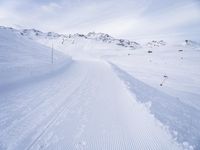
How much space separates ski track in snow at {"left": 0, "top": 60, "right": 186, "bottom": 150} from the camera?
4.52 m

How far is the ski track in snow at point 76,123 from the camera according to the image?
4.52 m

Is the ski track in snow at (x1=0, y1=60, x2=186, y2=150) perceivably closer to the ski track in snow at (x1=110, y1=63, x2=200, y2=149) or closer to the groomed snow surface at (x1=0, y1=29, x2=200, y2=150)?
the groomed snow surface at (x1=0, y1=29, x2=200, y2=150)

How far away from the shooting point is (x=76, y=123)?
551cm

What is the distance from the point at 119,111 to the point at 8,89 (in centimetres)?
509

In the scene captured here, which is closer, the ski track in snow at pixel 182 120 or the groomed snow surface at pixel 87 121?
the groomed snow surface at pixel 87 121

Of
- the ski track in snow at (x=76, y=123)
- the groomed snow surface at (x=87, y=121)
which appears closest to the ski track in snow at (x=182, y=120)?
the groomed snow surface at (x=87, y=121)

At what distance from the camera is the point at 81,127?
530 cm

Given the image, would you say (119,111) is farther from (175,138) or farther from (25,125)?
(25,125)

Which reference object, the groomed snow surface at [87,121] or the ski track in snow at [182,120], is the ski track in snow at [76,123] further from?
the ski track in snow at [182,120]

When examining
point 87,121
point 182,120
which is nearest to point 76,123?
point 87,121

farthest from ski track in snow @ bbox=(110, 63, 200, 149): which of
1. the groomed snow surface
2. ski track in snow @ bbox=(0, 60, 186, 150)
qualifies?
ski track in snow @ bbox=(0, 60, 186, 150)

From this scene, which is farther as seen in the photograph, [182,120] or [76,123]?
[182,120]

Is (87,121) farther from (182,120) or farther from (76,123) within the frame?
(182,120)

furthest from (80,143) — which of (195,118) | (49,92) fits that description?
(195,118)
